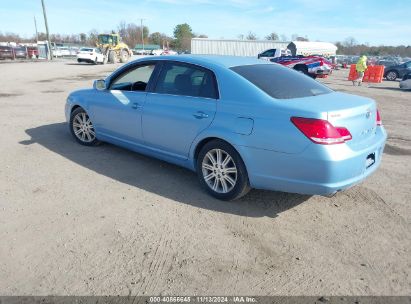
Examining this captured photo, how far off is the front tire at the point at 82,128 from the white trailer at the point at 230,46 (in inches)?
1658

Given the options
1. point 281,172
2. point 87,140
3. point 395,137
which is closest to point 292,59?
point 395,137

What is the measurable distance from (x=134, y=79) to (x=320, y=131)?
3.02 m

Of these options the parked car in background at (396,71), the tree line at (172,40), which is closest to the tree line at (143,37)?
the tree line at (172,40)

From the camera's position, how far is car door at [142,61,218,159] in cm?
410

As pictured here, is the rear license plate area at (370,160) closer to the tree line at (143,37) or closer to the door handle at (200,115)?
the door handle at (200,115)

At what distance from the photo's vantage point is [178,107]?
434 centimetres

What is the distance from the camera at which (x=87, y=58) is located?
34.6m

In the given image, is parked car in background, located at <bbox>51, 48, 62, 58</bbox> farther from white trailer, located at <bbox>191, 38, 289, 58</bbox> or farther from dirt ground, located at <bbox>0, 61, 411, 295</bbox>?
dirt ground, located at <bbox>0, 61, 411, 295</bbox>

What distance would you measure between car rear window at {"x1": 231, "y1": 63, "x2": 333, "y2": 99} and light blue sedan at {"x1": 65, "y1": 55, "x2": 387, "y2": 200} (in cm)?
1

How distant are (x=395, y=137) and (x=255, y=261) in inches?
Answer: 222

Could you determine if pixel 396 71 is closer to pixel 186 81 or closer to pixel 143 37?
pixel 186 81

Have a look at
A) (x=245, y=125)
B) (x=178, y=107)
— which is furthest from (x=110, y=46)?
(x=245, y=125)

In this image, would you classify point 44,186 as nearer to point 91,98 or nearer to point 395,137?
point 91,98

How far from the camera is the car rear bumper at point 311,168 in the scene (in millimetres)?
3291
